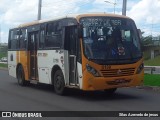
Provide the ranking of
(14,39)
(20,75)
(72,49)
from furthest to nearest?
(14,39)
(20,75)
(72,49)

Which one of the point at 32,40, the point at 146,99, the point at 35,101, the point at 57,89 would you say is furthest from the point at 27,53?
the point at 146,99

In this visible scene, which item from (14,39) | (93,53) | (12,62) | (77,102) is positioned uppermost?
(14,39)

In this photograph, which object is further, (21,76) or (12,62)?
(12,62)

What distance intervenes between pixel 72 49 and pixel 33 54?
441cm

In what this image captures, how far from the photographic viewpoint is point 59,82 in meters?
16.0

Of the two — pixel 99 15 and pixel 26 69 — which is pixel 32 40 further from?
pixel 99 15

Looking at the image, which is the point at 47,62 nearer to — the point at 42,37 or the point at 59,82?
the point at 42,37

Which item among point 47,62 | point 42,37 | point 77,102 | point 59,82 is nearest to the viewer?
point 77,102

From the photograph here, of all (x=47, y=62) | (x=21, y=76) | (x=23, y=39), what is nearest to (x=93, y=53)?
(x=47, y=62)

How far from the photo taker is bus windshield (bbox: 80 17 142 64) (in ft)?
47.1

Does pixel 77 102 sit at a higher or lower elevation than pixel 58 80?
lower

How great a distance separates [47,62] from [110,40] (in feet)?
11.7

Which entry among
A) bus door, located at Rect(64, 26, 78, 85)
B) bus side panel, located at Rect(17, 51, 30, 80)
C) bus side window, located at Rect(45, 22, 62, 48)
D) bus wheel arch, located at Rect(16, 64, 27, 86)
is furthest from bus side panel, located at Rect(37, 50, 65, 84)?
bus wheel arch, located at Rect(16, 64, 27, 86)

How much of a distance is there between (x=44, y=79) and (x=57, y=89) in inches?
58.5
